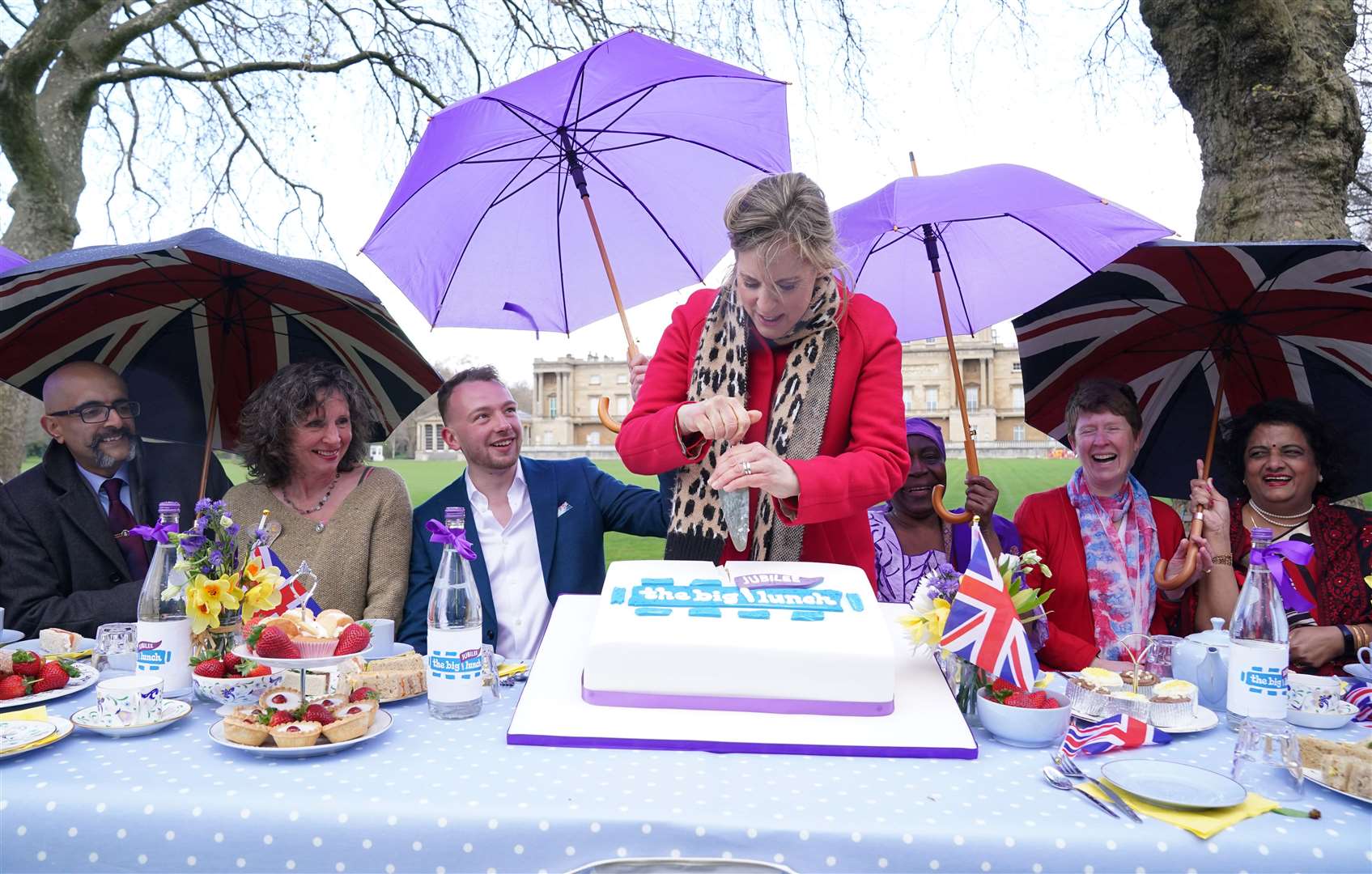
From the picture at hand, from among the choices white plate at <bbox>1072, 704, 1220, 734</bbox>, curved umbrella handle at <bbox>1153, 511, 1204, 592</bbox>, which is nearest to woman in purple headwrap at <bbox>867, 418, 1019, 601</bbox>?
curved umbrella handle at <bbox>1153, 511, 1204, 592</bbox>

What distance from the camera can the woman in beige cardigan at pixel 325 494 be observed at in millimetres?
2711

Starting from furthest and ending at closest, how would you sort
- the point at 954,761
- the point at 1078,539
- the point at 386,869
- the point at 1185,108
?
the point at 1185,108 → the point at 1078,539 → the point at 954,761 → the point at 386,869

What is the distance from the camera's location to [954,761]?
1.37 meters

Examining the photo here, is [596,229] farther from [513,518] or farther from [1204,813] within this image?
[1204,813]

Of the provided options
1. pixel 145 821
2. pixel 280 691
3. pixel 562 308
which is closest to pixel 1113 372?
pixel 562 308

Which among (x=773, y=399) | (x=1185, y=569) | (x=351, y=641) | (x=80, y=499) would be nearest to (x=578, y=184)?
(x=773, y=399)

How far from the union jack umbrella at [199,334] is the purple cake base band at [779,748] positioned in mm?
1679

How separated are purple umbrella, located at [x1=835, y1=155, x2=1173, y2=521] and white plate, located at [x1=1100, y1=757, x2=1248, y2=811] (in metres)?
1.35

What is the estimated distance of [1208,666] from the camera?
1.75 meters

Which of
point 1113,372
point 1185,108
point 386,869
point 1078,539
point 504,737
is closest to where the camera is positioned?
point 386,869

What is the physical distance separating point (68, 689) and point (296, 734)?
2.38 feet

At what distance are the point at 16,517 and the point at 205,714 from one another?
1.69 meters

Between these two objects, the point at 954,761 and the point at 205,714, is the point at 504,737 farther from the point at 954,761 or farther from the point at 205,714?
the point at 954,761

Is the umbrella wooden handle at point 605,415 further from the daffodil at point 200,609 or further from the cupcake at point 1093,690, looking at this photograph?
the cupcake at point 1093,690
